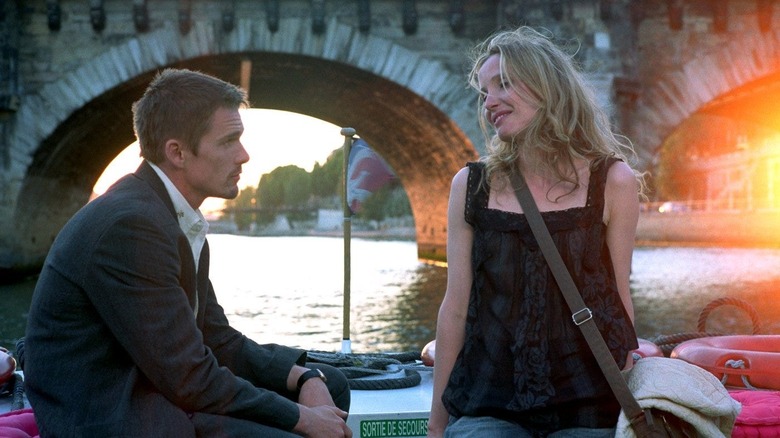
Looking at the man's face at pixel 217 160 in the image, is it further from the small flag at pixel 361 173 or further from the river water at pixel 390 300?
the river water at pixel 390 300

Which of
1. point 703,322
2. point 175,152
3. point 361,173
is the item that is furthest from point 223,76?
point 175,152

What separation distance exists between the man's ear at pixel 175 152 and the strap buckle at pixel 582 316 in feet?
2.79

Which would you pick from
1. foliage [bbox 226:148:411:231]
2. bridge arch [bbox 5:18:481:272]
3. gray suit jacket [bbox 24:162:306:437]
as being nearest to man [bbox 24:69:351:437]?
gray suit jacket [bbox 24:162:306:437]

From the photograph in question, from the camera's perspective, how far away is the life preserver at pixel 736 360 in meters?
2.93

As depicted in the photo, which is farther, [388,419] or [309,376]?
[388,419]

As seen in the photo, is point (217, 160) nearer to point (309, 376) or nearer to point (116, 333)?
point (116, 333)

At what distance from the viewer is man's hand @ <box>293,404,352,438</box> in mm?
1848

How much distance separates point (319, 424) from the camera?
1868mm

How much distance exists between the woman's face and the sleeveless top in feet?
0.59

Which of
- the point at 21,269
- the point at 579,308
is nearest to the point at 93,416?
the point at 579,308

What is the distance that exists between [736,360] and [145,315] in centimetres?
214

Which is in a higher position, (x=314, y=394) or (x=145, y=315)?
(x=145, y=315)

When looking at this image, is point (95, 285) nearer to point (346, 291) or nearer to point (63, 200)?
point (346, 291)

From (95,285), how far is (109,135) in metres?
13.7
